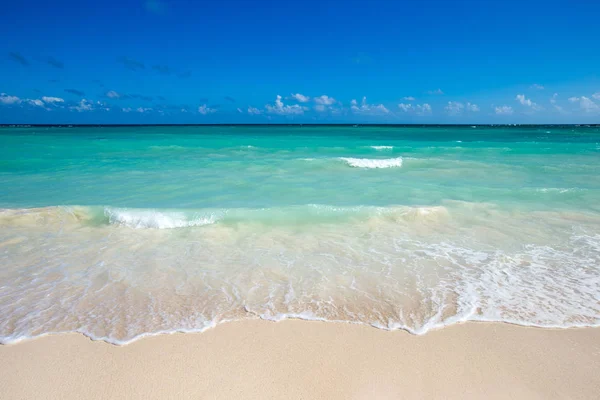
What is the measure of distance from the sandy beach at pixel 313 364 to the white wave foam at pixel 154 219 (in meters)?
3.67

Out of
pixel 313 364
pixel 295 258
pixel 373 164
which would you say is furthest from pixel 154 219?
pixel 373 164

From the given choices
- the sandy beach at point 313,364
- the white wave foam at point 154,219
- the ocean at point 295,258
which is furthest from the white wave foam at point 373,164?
the sandy beach at point 313,364

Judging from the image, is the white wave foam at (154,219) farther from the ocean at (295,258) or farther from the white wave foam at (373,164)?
the white wave foam at (373,164)

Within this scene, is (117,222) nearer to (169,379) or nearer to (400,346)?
(169,379)

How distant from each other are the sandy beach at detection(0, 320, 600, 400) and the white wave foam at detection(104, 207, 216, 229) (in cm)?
367

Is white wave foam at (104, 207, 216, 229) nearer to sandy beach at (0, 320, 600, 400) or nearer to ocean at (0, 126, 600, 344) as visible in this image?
ocean at (0, 126, 600, 344)

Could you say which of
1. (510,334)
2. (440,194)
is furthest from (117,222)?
(440,194)

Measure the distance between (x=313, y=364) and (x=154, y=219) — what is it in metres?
5.17

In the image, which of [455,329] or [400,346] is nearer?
[400,346]

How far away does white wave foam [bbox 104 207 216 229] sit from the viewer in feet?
22.5

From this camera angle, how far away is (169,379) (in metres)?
2.75

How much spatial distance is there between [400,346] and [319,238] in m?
3.05

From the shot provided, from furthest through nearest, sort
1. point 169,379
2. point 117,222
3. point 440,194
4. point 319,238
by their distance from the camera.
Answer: point 440,194 < point 117,222 < point 319,238 < point 169,379

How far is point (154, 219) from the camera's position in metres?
6.97
